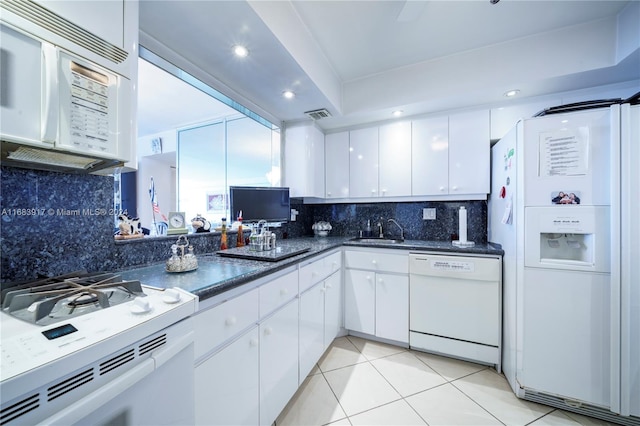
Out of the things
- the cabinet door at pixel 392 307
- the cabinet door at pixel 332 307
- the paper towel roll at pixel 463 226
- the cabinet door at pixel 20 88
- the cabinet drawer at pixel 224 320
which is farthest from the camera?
the paper towel roll at pixel 463 226

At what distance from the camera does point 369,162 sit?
268cm

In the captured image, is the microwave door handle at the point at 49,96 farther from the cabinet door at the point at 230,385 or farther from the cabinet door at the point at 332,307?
the cabinet door at the point at 332,307

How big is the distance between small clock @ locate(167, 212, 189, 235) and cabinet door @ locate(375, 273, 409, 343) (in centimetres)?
168

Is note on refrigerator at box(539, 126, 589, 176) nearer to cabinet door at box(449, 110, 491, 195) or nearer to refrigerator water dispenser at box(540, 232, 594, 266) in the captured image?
refrigerator water dispenser at box(540, 232, 594, 266)

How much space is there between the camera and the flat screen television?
6.10 ft

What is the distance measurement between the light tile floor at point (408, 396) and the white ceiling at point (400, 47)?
2.29 meters

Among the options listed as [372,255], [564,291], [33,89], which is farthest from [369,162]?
[33,89]

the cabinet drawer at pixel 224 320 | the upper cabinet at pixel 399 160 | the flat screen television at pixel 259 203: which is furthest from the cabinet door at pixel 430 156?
the cabinet drawer at pixel 224 320

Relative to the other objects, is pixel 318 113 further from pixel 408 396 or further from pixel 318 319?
pixel 408 396

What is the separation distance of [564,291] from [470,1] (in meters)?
1.97

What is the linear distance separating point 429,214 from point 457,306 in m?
1.00

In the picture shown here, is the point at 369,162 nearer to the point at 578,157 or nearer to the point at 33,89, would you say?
the point at 578,157

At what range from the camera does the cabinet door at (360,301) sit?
89.6 inches

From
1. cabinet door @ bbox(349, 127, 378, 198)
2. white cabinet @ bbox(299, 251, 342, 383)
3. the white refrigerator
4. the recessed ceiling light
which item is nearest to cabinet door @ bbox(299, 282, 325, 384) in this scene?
white cabinet @ bbox(299, 251, 342, 383)
